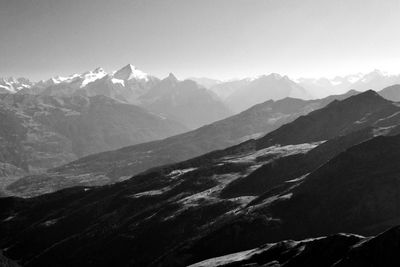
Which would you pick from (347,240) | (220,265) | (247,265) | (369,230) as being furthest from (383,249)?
(369,230)

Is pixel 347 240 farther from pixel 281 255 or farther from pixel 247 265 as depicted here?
pixel 247 265

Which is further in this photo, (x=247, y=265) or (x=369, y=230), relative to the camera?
(x=369, y=230)

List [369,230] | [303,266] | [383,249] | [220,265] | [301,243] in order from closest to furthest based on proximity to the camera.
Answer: [383,249] → [303,266] → [301,243] → [220,265] → [369,230]

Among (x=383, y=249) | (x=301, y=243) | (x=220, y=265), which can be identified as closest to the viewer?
(x=383, y=249)

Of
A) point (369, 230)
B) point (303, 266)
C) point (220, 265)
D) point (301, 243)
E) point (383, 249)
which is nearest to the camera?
point (383, 249)

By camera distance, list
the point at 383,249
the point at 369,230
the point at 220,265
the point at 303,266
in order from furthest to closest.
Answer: the point at 369,230
the point at 220,265
the point at 303,266
the point at 383,249

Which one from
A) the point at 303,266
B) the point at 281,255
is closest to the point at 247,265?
the point at 281,255

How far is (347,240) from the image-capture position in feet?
381

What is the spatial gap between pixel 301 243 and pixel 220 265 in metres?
26.0

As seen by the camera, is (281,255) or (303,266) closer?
(303,266)

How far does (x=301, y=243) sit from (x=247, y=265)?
1399 cm

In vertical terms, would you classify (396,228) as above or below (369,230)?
above

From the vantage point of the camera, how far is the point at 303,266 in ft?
374

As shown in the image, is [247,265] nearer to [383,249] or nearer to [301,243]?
[301,243]
